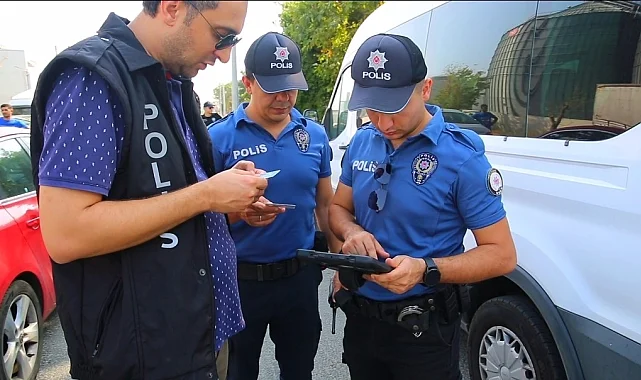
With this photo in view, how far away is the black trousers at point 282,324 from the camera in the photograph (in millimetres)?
2115

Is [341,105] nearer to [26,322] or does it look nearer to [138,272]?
[26,322]

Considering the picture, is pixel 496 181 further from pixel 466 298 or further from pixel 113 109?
pixel 113 109

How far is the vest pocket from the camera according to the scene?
3.82 feet

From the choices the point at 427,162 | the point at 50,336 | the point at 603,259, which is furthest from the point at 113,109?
the point at 50,336

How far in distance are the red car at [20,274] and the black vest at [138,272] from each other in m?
1.80

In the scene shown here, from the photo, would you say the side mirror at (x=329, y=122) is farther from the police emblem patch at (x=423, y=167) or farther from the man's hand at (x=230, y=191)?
the man's hand at (x=230, y=191)

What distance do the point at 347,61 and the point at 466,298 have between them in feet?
10.5

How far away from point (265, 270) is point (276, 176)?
0.41 meters

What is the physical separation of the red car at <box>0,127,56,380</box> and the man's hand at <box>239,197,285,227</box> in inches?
64.5

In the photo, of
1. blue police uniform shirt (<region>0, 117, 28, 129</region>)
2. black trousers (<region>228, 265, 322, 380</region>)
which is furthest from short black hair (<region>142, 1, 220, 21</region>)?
blue police uniform shirt (<region>0, 117, 28, 129</region>)

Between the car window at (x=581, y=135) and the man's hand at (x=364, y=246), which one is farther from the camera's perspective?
the car window at (x=581, y=135)

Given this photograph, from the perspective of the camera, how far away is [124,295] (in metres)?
1.15

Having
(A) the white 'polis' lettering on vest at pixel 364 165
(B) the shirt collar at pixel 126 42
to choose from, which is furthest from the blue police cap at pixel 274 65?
(B) the shirt collar at pixel 126 42

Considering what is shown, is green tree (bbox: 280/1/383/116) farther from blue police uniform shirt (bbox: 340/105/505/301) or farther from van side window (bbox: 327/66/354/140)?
blue police uniform shirt (bbox: 340/105/505/301)
